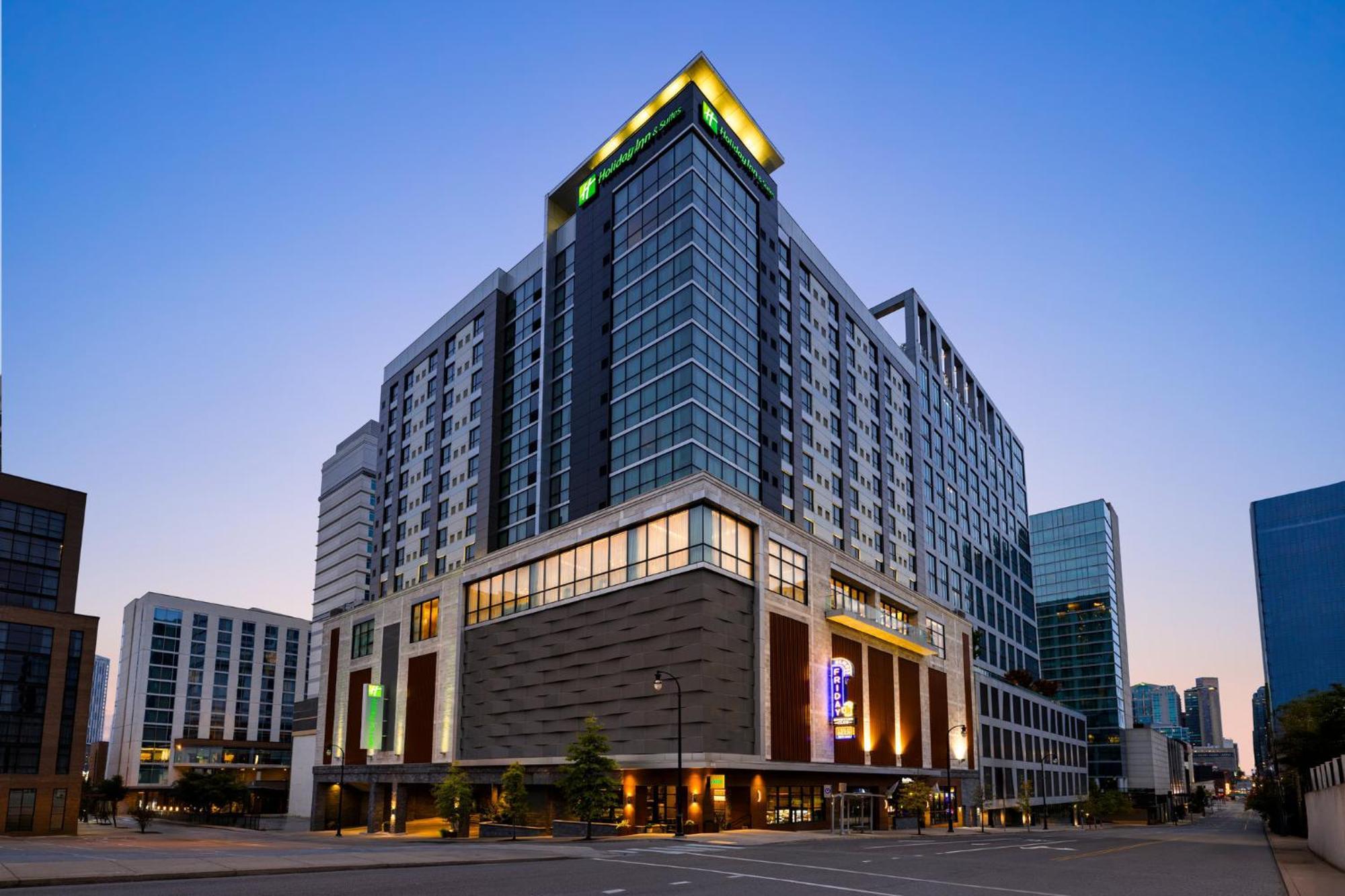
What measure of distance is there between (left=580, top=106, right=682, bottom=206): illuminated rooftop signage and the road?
56.7 metres

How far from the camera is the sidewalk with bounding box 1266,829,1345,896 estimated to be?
26.1 m

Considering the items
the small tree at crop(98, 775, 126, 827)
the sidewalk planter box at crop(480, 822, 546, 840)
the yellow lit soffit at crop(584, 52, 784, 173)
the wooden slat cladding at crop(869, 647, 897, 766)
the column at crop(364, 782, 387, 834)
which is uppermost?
the yellow lit soffit at crop(584, 52, 784, 173)

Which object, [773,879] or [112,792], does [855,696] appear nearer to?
[773,879]

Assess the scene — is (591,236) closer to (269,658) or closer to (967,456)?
(967,456)

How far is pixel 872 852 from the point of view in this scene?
127 ft

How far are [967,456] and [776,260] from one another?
199 ft

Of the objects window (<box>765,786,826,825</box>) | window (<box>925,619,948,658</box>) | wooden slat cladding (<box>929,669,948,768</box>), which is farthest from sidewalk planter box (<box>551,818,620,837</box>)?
window (<box>925,619,948,658</box>)

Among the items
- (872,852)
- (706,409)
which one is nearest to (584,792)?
(872,852)

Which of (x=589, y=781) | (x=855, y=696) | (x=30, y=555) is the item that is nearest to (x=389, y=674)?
(x=30, y=555)

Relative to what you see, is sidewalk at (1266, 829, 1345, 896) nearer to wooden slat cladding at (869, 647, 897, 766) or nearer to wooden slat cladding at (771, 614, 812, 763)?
wooden slat cladding at (771, 614, 812, 763)

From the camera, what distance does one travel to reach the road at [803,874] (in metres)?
22.6

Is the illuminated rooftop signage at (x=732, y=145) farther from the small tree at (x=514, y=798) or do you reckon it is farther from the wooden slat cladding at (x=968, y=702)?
the small tree at (x=514, y=798)

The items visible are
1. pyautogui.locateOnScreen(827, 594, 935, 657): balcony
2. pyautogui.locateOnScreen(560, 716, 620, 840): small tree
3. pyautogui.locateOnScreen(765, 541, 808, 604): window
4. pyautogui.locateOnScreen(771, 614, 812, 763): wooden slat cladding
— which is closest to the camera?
pyautogui.locateOnScreen(560, 716, 620, 840): small tree

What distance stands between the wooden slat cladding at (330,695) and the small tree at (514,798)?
3863 centimetres
